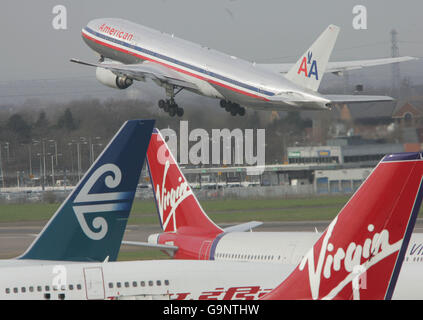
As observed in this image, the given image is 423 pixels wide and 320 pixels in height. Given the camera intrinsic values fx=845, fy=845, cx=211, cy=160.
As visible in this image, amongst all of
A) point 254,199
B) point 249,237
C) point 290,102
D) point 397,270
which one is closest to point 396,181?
point 397,270

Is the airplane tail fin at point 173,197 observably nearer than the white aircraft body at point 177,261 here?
No

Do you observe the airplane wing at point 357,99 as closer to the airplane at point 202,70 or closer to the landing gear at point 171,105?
the airplane at point 202,70

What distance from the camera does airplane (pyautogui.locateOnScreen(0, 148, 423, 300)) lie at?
14961mm

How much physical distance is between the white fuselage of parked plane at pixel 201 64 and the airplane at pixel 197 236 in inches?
689

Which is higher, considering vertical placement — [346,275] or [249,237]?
[346,275]

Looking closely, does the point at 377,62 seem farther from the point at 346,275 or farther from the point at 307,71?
the point at 346,275

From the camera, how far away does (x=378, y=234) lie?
1502 centimetres

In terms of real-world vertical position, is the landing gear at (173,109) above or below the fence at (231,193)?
above

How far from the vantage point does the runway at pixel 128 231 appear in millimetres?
56344

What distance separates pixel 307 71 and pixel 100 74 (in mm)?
13613

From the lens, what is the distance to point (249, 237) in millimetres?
30578

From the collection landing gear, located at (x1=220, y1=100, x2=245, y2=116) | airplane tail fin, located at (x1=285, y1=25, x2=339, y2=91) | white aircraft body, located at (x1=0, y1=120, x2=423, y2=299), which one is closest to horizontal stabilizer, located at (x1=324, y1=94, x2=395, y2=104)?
airplane tail fin, located at (x1=285, y1=25, x2=339, y2=91)

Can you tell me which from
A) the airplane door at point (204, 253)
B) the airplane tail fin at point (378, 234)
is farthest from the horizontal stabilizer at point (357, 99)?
the airplane tail fin at point (378, 234)

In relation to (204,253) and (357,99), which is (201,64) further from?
(204,253)
